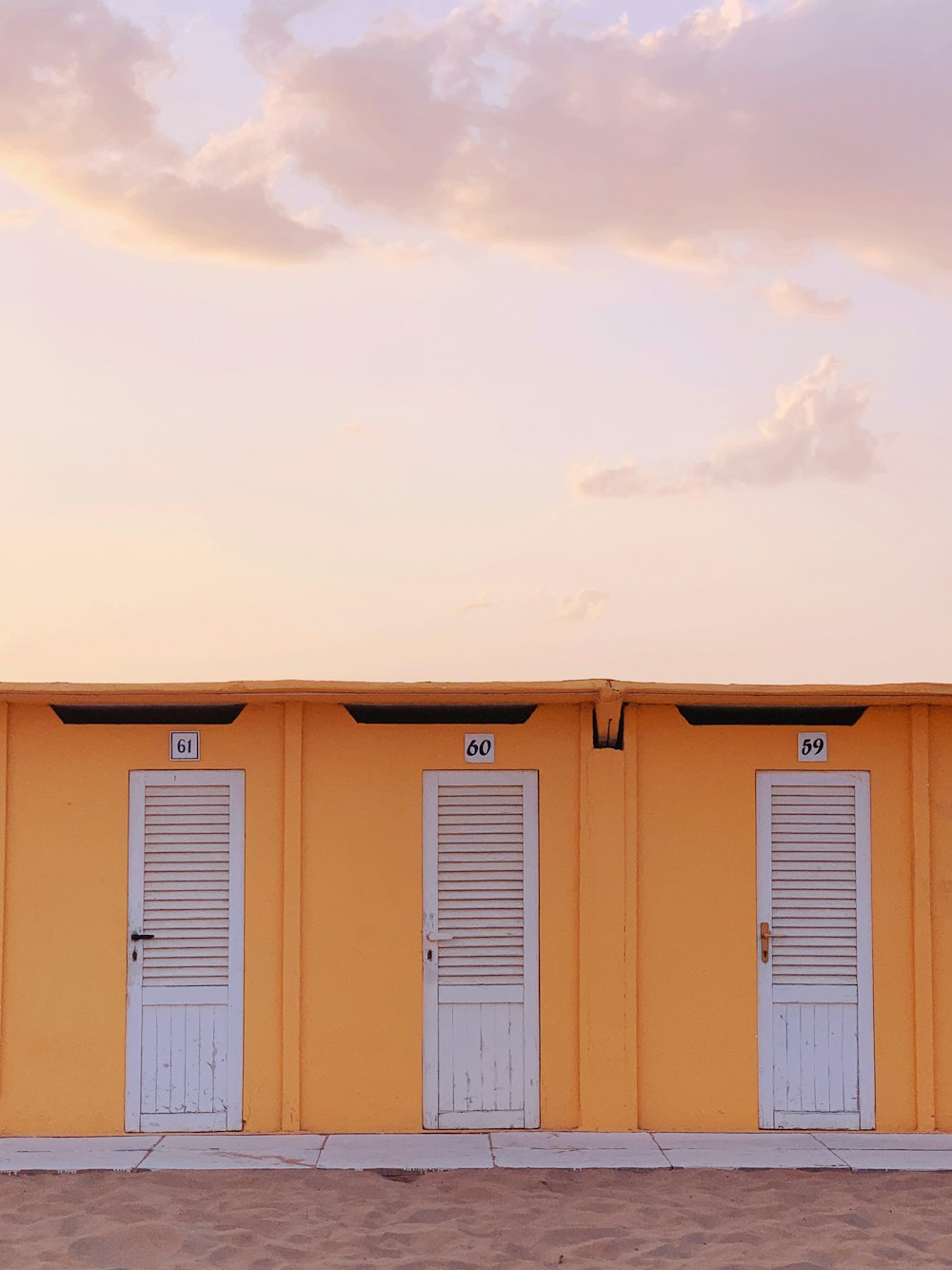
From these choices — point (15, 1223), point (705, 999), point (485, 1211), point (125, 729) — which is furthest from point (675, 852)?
point (15, 1223)

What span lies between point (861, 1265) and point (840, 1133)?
2553 mm

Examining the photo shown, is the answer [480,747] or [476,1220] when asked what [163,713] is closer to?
[480,747]

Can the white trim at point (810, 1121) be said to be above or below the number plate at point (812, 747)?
below

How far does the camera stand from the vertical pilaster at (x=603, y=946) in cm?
959

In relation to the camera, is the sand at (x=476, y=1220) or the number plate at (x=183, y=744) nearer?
the sand at (x=476, y=1220)

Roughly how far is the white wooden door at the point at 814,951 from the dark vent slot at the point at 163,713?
3.73 metres

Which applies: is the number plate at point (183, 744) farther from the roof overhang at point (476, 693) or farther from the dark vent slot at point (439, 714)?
the dark vent slot at point (439, 714)

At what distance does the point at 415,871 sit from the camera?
978cm

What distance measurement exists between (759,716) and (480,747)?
196cm

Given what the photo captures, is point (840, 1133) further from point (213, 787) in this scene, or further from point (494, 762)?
point (213, 787)

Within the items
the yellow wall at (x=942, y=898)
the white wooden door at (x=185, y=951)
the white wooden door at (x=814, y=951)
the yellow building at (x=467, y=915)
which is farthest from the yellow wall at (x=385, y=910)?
the yellow wall at (x=942, y=898)

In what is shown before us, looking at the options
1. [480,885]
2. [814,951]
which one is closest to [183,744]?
[480,885]

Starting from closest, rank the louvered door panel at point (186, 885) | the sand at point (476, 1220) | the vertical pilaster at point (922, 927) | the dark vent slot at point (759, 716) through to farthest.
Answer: the sand at point (476, 1220) < the louvered door panel at point (186, 885) < the vertical pilaster at point (922, 927) < the dark vent slot at point (759, 716)

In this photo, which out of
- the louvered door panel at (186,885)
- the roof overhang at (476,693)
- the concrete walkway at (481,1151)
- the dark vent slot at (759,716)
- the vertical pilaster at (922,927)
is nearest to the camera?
the concrete walkway at (481,1151)
